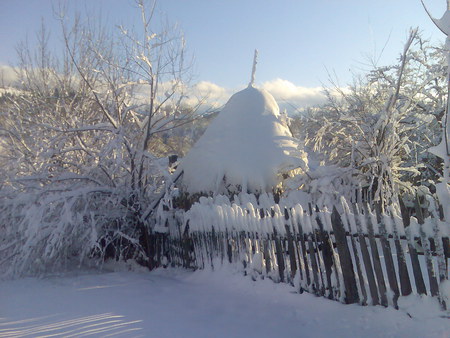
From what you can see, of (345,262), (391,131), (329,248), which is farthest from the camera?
(391,131)

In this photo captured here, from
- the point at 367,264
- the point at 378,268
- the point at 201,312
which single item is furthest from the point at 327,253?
the point at 201,312

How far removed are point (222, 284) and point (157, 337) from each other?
2.39 m

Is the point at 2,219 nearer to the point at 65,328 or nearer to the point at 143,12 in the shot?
the point at 65,328

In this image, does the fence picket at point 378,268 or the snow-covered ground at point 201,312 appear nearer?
the snow-covered ground at point 201,312

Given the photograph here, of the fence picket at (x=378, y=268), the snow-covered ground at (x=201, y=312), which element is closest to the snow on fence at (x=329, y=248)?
the fence picket at (x=378, y=268)

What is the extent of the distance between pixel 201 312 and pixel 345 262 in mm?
2084

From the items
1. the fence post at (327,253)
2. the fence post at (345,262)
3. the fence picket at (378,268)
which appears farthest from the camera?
the fence post at (327,253)

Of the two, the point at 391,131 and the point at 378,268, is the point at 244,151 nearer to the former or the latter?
the point at 391,131

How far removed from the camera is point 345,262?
15.1ft

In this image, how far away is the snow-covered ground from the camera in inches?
155

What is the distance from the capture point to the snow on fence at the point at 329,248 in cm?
375

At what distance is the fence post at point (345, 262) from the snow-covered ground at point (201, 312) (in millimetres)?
138

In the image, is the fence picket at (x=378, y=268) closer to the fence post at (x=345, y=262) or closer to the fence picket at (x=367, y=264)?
the fence picket at (x=367, y=264)

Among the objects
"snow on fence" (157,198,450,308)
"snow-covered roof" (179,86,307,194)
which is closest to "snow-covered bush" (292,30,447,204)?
"snow-covered roof" (179,86,307,194)
